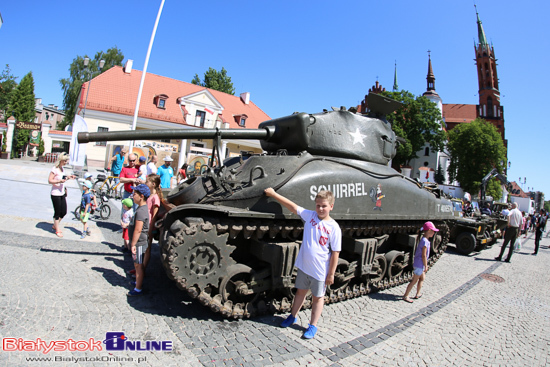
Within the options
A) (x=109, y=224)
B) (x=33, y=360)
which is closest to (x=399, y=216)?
(x=33, y=360)

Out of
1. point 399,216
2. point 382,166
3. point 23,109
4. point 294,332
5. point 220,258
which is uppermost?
point 23,109

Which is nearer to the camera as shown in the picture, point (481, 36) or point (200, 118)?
point (200, 118)

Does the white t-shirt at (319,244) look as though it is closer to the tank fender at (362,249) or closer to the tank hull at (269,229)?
the tank hull at (269,229)

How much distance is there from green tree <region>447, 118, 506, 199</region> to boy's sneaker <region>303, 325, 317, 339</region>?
163 feet

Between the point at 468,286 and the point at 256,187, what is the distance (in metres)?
5.44

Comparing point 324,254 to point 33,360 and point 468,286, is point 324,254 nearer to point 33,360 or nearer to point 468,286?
point 33,360

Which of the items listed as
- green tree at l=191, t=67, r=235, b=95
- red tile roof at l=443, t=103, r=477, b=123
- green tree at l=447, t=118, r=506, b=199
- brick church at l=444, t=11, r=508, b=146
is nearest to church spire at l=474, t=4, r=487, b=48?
brick church at l=444, t=11, r=508, b=146

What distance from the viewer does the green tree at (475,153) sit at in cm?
4619

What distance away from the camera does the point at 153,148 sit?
62.5 ft

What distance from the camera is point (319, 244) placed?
3.85 meters

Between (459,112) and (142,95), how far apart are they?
2957 inches

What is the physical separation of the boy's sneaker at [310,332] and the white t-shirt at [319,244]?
23.6 inches

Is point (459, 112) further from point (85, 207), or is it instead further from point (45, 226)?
point (45, 226)

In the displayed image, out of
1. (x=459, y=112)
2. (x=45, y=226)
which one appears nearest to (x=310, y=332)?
(x=45, y=226)
